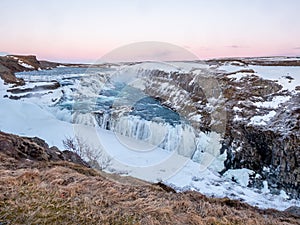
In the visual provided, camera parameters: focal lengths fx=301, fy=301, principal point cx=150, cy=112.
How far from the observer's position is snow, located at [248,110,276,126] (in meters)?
18.1

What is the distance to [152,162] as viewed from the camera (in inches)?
637

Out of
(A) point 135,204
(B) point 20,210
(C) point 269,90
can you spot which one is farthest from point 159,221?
(C) point 269,90

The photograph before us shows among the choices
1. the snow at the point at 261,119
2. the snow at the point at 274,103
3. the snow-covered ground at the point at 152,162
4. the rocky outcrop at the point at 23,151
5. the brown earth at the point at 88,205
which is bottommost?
the snow-covered ground at the point at 152,162

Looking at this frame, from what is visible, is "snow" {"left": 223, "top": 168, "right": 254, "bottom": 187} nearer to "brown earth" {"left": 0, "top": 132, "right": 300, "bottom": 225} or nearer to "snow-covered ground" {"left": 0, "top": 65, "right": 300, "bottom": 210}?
"snow-covered ground" {"left": 0, "top": 65, "right": 300, "bottom": 210}

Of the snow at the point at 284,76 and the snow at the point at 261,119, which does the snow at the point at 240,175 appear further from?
the snow at the point at 284,76

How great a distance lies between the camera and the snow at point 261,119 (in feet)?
59.2

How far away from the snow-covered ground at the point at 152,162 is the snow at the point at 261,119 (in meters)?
2.87

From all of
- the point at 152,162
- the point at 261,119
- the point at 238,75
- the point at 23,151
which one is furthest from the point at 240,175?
the point at 238,75

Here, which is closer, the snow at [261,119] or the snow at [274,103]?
the snow at [261,119]

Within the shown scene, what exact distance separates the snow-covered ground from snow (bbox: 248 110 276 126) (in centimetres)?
287

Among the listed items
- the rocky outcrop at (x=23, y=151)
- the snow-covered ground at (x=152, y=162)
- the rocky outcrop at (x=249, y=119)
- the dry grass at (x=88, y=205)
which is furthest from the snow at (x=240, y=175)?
the dry grass at (x=88, y=205)

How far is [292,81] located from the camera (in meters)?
23.1

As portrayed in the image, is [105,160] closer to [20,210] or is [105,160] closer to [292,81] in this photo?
[20,210]

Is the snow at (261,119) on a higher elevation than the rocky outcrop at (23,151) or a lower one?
lower
